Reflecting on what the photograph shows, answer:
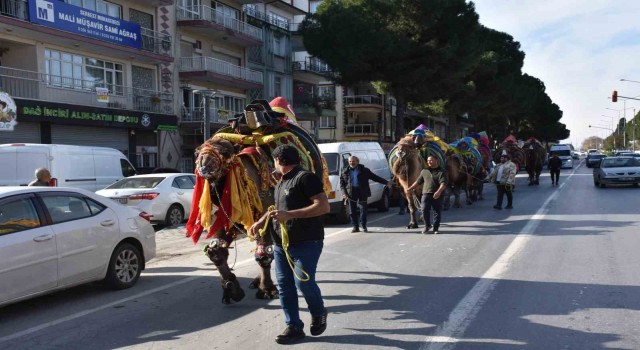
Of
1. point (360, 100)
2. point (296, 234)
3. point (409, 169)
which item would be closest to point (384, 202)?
point (409, 169)

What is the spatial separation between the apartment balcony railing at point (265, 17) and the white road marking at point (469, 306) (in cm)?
2963

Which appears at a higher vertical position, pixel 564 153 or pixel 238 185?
pixel 238 185

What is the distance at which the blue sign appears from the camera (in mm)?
21672

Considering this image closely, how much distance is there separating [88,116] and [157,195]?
11810 mm

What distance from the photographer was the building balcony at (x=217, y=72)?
2998 cm

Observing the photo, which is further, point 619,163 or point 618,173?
point 619,163

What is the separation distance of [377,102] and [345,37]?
21719 millimetres

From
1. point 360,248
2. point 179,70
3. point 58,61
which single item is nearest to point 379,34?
point 179,70

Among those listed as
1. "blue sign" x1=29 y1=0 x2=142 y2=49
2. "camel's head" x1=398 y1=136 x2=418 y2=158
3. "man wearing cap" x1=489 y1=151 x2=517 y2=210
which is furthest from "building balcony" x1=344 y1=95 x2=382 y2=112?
"camel's head" x1=398 y1=136 x2=418 y2=158

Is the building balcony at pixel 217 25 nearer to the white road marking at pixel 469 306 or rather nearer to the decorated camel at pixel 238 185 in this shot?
the white road marking at pixel 469 306

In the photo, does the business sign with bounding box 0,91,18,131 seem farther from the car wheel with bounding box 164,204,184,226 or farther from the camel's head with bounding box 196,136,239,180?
the camel's head with bounding box 196,136,239,180

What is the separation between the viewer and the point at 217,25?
30469 mm

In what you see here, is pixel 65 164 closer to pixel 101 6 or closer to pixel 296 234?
pixel 296 234

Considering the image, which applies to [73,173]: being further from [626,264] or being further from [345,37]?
[345,37]
